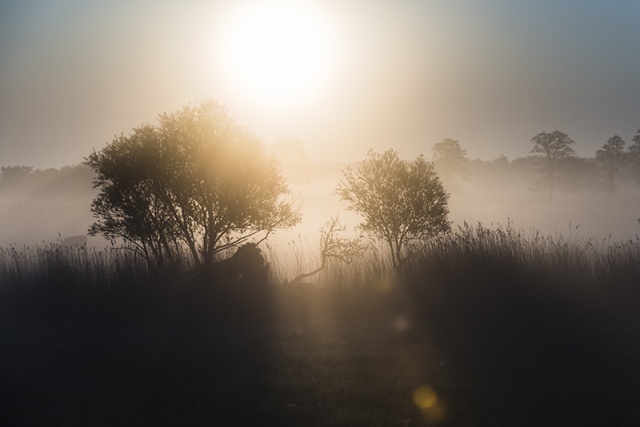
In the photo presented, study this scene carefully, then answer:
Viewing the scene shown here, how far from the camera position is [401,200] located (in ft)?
70.3

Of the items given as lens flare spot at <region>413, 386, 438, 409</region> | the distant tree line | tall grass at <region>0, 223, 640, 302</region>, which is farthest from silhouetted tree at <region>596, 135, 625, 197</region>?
lens flare spot at <region>413, 386, 438, 409</region>

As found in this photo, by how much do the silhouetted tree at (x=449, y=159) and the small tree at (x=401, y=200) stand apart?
65.9 meters

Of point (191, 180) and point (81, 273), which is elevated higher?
point (191, 180)

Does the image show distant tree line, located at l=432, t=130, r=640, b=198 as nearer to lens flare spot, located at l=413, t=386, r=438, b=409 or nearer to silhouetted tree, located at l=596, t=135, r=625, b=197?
silhouetted tree, located at l=596, t=135, r=625, b=197

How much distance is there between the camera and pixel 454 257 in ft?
62.2

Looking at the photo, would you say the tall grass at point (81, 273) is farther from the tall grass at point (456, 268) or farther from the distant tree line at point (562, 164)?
the distant tree line at point (562, 164)

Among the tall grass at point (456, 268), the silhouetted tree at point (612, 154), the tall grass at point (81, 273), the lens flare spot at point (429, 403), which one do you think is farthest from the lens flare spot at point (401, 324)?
the silhouetted tree at point (612, 154)

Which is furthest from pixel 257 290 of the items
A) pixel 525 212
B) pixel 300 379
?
pixel 525 212

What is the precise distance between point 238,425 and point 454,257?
11517mm

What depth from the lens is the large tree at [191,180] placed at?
65.2ft

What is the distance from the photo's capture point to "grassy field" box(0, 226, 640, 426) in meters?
9.80

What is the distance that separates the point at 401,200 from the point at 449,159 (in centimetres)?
6718

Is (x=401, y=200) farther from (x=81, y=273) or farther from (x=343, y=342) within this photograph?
(x=81, y=273)

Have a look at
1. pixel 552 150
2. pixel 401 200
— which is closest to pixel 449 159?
pixel 552 150
